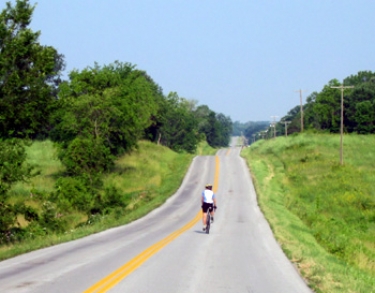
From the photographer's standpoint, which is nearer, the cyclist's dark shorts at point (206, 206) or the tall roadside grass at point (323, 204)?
the tall roadside grass at point (323, 204)

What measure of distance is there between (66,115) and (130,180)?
→ 372 inches

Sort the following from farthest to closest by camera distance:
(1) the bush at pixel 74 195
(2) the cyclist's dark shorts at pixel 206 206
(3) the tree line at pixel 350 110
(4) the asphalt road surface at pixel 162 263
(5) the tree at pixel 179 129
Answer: (5) the tree at pixel 179 129
(3) the tree line at pixel 350 110
(1) the bush at pixel 74 195
(2) the cyclist's dark shorts at pixel 206 206
(4) the asphalt road surface at pixel 162 263

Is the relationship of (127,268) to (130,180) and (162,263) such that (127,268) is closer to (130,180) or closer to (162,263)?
(162,263)

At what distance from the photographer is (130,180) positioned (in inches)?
2461

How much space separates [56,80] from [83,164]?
6147cm

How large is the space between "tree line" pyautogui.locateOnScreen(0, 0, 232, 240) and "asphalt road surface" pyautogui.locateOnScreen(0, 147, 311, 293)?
23.0 feet

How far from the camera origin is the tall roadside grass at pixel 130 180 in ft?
121

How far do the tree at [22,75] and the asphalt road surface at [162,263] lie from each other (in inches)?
290

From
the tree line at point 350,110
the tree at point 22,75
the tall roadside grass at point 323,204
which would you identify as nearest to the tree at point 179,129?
the tree line at point 350,110

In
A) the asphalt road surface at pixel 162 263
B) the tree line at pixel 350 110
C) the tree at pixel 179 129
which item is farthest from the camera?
the tree at pixel 179 129

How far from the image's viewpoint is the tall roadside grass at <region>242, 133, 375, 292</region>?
15.1 meters

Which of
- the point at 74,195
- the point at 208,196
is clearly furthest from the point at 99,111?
the point at 208,196

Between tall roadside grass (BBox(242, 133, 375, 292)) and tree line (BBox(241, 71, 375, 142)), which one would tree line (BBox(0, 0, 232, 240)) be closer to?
tall roadside grass (BBox(242, 133, 375, 292))

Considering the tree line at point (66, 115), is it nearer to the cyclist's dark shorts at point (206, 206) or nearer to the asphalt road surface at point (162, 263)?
the asphalt road surface at point (162, 263)
